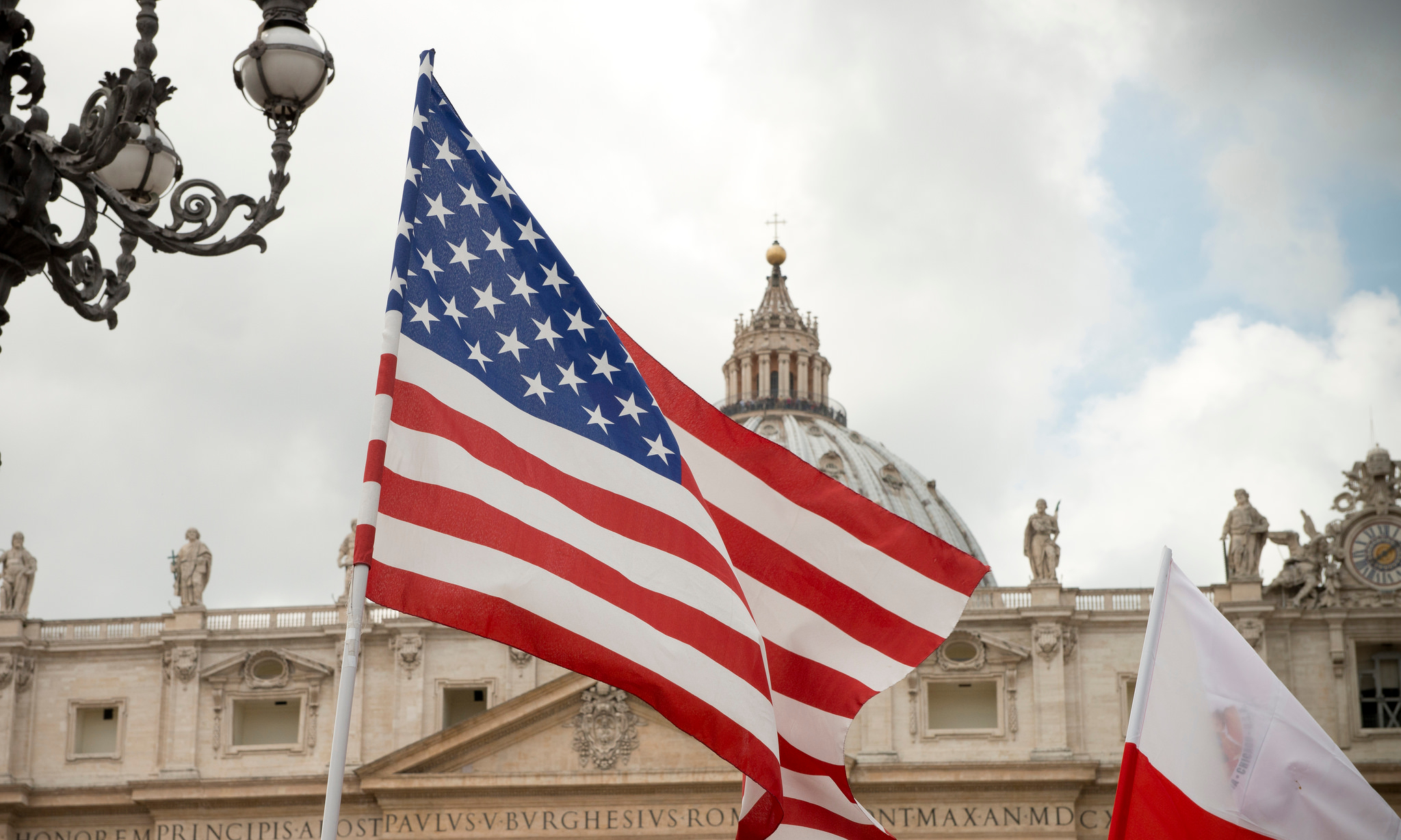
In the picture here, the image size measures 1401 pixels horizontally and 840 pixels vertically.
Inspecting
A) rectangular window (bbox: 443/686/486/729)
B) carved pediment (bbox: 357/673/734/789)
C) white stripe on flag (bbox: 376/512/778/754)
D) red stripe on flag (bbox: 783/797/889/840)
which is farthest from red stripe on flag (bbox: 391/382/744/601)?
rectangular window (bbox: 443/686/486/729)

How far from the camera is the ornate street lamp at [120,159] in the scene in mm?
9867

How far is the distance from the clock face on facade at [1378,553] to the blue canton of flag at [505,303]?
43.4m

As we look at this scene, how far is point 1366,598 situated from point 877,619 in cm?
4136

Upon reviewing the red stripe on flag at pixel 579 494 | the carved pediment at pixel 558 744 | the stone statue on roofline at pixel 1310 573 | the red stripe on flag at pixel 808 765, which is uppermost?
the stone statue on roofline at pixel 1310 573

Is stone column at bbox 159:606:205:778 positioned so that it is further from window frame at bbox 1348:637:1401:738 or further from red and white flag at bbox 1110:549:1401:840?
red and white flag at bbox 1110:549:1401:840

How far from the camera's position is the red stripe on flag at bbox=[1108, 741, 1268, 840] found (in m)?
12.0

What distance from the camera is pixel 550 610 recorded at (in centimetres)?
1118

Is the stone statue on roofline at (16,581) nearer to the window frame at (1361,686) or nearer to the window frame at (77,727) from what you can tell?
the window frame at (77,727)

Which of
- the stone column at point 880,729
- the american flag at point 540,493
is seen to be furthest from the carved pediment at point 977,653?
the american flag at point 540,493

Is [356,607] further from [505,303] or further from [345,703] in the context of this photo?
[505,303]

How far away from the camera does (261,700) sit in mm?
52906

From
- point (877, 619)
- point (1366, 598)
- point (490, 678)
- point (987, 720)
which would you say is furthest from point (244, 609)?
point (877, 619)

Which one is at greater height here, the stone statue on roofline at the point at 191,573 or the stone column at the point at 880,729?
the stone statue on roofline at the point at 191,573

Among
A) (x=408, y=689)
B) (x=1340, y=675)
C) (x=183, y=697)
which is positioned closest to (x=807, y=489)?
(x=408, y=689)
